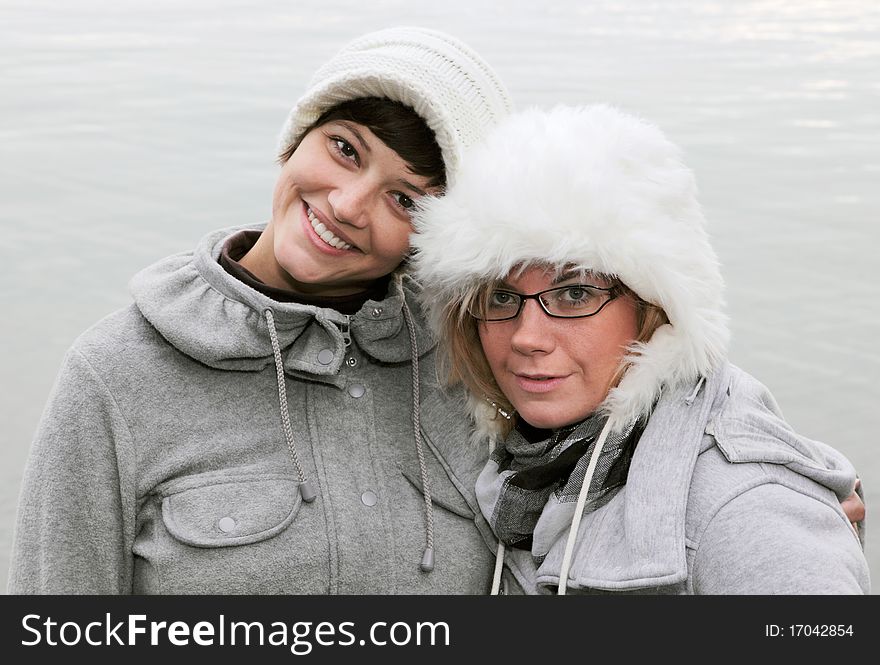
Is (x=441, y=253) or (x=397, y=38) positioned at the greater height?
(x=397, y=38)

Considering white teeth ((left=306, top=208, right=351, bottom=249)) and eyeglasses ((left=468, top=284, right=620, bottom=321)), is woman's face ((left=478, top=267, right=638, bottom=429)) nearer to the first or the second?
eyeglasses ((left=468, top=284, right=620, bottom=321))

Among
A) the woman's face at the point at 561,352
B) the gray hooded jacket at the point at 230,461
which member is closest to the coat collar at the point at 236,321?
the gray hooded jacket at the point at 230,461

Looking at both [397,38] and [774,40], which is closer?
[397,38]

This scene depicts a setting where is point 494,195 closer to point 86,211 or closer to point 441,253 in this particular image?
point 441,253

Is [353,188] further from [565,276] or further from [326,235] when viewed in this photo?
[565,276]

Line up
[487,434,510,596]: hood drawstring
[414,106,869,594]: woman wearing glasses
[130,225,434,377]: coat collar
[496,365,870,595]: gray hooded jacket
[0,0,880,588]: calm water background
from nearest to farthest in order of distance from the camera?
1. [496,365,870,595]: gray hooded jacket
2. [414,106,869,594]: woman wearing glasses
3. [130,225,434,377]: coat collar
4. [487,434,510,596]: hood drawstring
5. [0,0,880,588]: calm water background

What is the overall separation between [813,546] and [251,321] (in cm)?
106

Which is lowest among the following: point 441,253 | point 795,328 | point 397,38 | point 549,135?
point 795,328

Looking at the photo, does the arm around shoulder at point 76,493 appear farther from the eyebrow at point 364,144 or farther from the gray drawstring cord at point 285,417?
the eyebrow at point 364,144

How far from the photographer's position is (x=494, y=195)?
6.89 ft

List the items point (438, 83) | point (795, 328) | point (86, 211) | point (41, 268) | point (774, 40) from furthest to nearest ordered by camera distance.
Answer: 1. point (774, 40)
2. point (86, 211)
3. point (41, 268)
4. point (795, 328)
5. point (438, 83)

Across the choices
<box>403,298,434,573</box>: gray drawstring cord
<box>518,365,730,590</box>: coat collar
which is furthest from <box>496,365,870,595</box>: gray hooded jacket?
<box>403,298,434,573</box>: gray drawstring cord

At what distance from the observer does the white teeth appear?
2.25 metres
